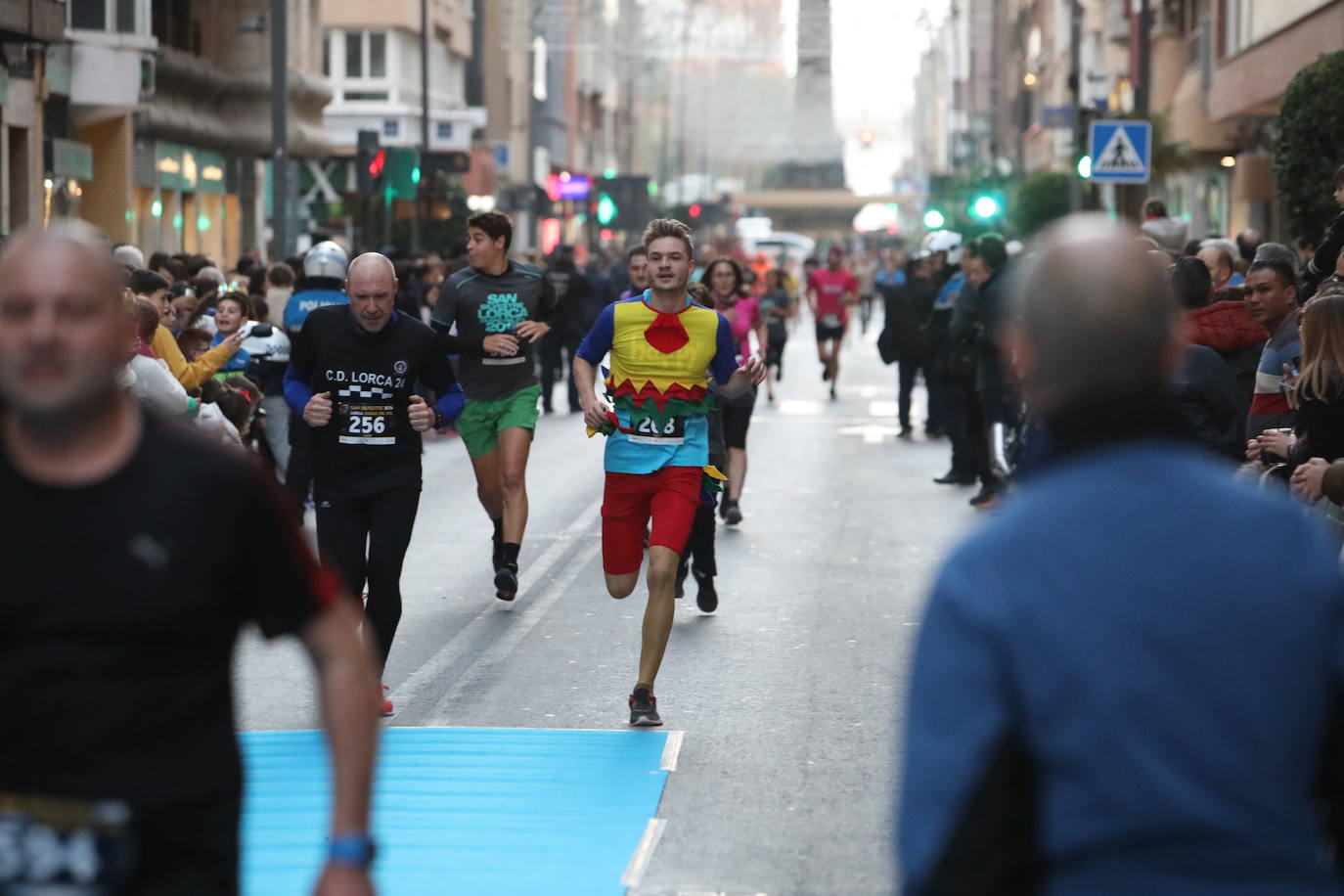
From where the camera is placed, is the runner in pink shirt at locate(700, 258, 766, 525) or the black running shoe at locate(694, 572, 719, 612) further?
the runner in pink shirt at locate(700, 258, 766, 525)

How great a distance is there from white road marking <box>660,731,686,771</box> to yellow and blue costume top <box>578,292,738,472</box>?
1038 millimetres

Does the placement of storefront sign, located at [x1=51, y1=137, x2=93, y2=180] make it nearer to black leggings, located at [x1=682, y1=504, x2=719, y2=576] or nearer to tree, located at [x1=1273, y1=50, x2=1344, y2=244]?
tree, located at [x1=1273, y1=50, x2=1344, y2=244]

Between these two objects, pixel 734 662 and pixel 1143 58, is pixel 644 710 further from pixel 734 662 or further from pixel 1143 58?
pixel 1143 58

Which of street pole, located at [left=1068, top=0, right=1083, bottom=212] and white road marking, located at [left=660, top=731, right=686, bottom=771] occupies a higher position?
street pole, located at [left=1068, top=0, right=1083, bottom=212]

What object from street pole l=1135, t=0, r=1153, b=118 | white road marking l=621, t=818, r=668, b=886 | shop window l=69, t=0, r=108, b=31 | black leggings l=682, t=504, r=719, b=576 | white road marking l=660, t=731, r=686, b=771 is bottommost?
white road marking l=660, t=731, r=686, b=771

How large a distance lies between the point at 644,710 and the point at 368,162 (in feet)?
72.6

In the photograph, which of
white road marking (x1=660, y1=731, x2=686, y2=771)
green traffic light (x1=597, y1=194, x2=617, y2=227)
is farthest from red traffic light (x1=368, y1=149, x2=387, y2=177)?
green traffic light (x1=597, y1=194, x2=617, y2=227)

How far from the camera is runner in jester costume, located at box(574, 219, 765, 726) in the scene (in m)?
9.27

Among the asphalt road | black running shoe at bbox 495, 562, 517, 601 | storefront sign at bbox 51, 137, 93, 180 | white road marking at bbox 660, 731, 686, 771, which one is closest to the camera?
the asphalt road

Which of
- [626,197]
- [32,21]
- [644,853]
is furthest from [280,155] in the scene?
[626,197]

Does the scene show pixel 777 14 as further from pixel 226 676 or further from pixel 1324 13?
pixel 226 676

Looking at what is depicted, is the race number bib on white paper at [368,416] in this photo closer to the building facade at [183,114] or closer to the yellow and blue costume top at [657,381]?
the yellow and blue costume top at [657,381]

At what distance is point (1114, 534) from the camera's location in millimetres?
2760

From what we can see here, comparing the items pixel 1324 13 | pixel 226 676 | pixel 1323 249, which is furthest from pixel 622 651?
pixel 1324 13
